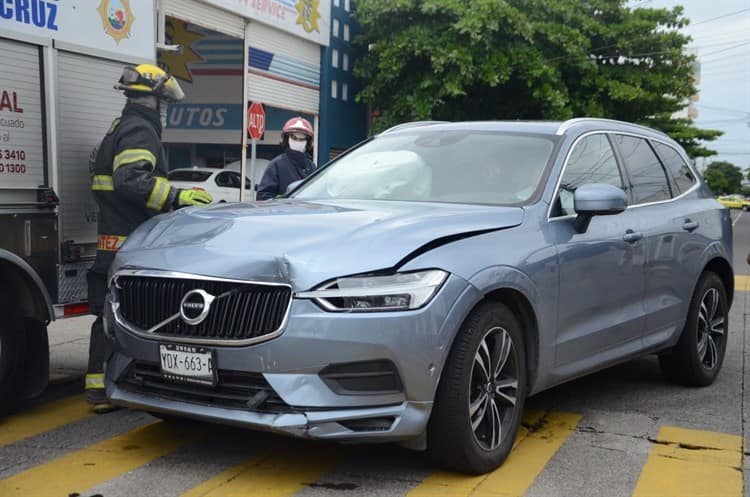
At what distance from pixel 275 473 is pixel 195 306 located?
871 mm

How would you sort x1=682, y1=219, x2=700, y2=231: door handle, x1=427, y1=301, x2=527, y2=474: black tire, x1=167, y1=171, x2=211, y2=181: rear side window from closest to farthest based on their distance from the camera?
x1=427, y1=301, x2=527, y2=474: black tire
x1=682, y1=219, x2=700, y2=231: door handle
x1=167, y1=171, x2=211, y2=181: rear side window

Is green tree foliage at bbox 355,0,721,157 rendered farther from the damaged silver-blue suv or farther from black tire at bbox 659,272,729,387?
the damaged silver-blue suv

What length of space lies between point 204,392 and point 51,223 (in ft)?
6.45

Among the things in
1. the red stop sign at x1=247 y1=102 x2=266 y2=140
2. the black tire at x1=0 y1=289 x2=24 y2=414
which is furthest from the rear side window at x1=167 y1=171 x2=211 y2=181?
the black tire at x1=0 y1=289 x2=24 y2=414

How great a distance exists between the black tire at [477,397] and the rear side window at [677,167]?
96.1 inches

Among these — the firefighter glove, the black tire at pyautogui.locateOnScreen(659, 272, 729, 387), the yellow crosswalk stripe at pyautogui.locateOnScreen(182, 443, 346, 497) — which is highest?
the firefighter glove

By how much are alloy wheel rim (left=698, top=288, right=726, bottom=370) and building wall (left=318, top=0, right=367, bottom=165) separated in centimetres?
1535

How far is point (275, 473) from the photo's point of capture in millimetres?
4219

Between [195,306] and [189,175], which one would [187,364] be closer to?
[195,306]

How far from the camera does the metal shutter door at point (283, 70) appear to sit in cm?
1820

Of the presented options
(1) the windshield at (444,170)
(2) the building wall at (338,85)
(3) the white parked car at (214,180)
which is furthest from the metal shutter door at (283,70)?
(1) the windshield at (444,170)

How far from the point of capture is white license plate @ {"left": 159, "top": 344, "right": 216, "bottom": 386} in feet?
12.8

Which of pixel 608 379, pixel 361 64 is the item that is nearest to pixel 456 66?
pixel 361 64

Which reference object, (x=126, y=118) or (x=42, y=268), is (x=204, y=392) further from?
(x=126, y=118)
